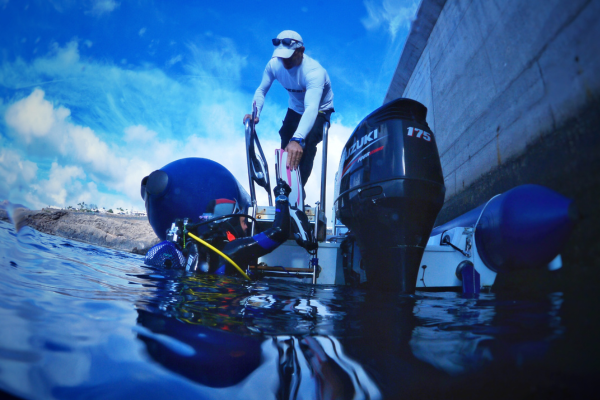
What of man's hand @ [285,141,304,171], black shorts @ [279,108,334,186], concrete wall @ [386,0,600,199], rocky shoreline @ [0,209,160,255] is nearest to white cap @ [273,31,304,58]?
black shorts @ [279,108,334,186]

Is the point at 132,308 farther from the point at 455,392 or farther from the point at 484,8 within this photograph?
the point at 484,8

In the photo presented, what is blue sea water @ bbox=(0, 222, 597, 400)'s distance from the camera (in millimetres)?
373

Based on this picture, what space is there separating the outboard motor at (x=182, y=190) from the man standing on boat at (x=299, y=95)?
0.92 meters

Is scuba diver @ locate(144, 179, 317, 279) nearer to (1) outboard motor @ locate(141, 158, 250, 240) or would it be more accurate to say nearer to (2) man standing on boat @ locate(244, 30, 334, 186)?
(2) man standing on boat @ locate(244, 30, 334, 186)

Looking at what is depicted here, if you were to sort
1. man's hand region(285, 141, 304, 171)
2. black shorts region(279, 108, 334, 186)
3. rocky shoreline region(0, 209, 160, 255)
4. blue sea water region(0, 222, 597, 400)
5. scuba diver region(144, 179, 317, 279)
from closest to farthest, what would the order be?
blue sea water region(0, 222, 597, 400), scuba diver region(144, 179, 317, 279), man's hand region(285, 141, 304, 171), black shorts region(279, 108, 334, 186), rocky shoreline region(0, 209, 160, 255)

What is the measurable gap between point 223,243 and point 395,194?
1.44 m

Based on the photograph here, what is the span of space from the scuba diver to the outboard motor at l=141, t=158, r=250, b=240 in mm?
740

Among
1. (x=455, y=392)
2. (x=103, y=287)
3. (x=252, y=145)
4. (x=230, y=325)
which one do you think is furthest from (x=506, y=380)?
(x=252, y=145)

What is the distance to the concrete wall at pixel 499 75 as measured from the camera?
0.50 metres

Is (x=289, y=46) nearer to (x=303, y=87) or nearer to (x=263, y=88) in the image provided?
(x=303, y=87)

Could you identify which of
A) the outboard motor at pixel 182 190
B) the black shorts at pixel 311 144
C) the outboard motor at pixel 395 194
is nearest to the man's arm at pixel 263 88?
the black shorts at pixel 311 144

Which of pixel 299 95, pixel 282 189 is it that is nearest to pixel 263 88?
pixel 299 95

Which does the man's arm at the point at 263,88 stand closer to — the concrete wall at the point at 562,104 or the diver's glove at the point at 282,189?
A: the diver's glove at the point at 282,189

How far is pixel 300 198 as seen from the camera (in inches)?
95.8
